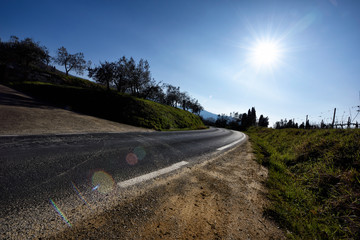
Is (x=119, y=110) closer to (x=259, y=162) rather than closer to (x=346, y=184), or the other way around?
(x=259, y=162)

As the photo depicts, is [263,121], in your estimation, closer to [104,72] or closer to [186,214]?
[104,72]

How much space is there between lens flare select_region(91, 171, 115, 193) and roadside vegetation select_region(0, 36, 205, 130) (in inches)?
491

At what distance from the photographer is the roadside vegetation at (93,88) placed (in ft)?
55.1

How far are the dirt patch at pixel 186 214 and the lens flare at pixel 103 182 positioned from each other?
1.54ft

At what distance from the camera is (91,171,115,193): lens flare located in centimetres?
221

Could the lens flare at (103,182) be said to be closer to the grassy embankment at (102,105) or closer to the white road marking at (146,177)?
the white road marking at (146,177)

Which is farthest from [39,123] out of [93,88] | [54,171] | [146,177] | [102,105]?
[93,88]

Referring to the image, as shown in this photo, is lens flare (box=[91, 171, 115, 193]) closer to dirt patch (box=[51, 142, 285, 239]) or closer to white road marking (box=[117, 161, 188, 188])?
white road marking (box=[117, 161, 188, 188])

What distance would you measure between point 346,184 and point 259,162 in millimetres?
2354

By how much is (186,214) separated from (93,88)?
1544 inches

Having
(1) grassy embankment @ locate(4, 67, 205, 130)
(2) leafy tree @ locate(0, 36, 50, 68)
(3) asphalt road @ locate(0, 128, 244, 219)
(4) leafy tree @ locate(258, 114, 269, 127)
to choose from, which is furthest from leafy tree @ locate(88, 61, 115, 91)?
(4) leafy tree @ locate(258, 114, 269, 127)

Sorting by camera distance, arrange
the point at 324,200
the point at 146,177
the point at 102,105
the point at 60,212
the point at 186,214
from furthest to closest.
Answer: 1. the point at 102,105
2. the point at 146,177
3. the point at 324,200
4. the point at 186,214
5. the point at 60,212

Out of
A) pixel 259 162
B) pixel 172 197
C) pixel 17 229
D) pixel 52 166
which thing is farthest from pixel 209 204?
pixel 259 162

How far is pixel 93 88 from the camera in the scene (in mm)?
33344
